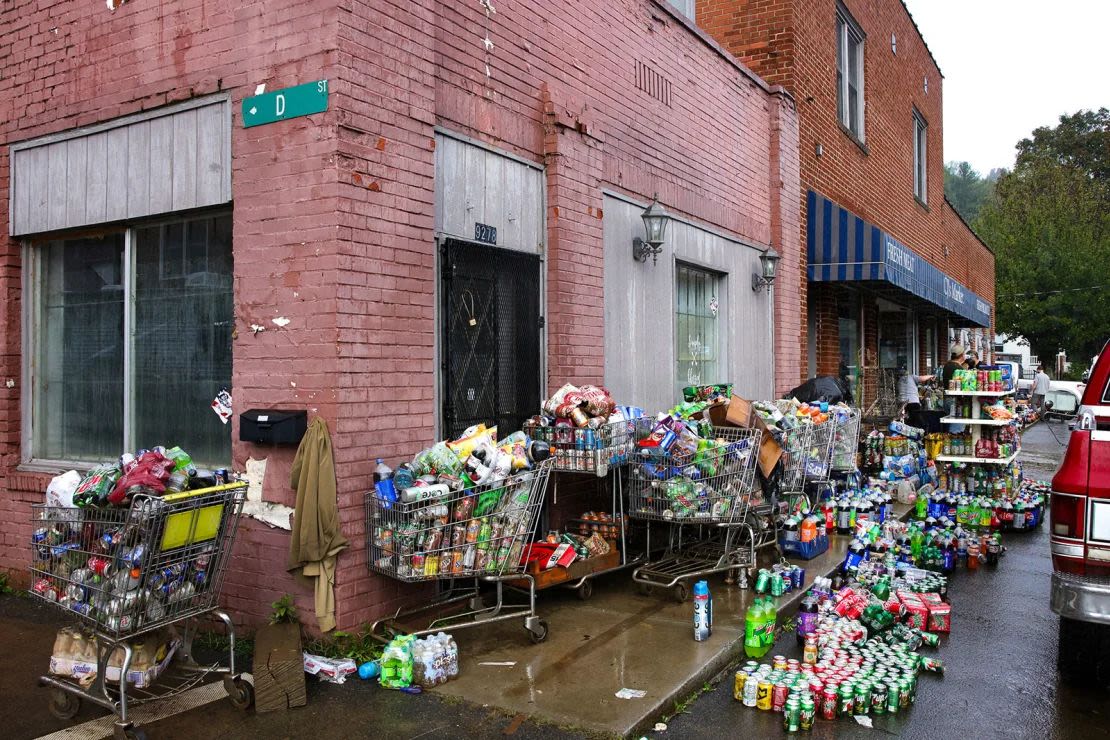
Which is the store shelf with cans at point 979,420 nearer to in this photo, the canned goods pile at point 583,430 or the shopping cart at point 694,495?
the shopping cart at point 694,495

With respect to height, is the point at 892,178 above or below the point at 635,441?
above

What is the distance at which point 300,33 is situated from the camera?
17.0 feet

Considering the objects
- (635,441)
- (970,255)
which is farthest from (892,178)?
(635,441)

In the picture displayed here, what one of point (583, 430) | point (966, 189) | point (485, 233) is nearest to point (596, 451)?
point (583, 430)

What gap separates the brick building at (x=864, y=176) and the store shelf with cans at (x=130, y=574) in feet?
32.8

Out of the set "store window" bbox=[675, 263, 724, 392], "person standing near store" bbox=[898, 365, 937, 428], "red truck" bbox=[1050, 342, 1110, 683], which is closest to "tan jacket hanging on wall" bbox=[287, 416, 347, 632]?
"red truck" bbox=[1050, 342, 1110, 683]

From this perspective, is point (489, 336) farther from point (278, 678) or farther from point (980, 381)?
point (980, 381)

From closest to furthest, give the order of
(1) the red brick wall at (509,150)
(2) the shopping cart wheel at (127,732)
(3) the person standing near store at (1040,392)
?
(2) the shopping cart wheel at (127,732) → (1) the red brick wall at (509,150) → (3) the person standing near store at (1040,392)

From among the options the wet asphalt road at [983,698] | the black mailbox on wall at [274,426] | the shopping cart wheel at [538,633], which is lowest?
the wet asphalt road at [983,698]

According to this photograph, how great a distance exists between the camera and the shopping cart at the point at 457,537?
4879 mm

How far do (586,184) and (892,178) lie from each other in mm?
12276

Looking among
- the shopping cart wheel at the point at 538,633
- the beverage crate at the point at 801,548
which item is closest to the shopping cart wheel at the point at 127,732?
the shopping cart wheel at the point at 538,633

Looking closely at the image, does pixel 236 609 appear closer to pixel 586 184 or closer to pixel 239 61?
pixel 239 61

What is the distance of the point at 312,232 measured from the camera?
16.7 ft
